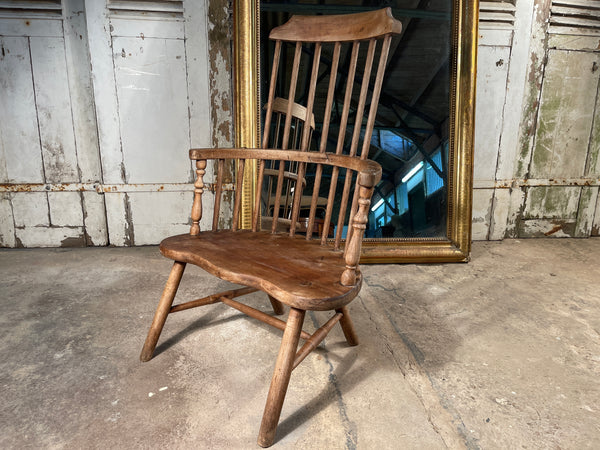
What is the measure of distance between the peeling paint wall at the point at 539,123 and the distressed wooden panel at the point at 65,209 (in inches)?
115

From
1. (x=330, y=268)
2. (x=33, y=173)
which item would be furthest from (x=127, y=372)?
(x=33, y=173)

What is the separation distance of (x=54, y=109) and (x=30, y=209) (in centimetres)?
73

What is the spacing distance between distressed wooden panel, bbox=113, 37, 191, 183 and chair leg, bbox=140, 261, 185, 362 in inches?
60.4

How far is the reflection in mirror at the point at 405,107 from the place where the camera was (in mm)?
2564

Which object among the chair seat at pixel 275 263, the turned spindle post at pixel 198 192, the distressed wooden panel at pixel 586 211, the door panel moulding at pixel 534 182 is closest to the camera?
the chair seat at pixel 275 263

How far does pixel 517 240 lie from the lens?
3221 millimetres

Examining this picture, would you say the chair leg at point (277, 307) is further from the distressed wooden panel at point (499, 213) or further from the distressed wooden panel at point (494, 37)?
the distressed wooden panel at point (494, 37)

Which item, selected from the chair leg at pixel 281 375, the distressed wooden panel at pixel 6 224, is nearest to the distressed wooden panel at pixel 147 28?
the distressed wooden panel at pixel 6 224

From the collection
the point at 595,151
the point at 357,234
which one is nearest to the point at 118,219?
the point at 357,234

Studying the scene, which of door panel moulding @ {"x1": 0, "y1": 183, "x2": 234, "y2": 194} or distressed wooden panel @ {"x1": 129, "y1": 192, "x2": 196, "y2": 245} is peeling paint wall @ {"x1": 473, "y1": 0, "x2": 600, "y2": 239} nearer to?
door panel moulding @ {"x1": 0, "y1": 183, "x2": 234, "y2": 194}

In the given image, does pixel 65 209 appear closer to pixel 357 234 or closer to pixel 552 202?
pixel 357 234

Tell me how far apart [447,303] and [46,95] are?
113 inches

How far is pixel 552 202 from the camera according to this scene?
10.5 ft

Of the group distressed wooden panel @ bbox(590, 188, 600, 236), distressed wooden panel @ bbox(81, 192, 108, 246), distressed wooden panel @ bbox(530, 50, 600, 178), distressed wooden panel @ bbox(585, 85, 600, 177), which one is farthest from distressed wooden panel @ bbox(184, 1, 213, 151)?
distressed wooden panel @ bbox(590, 188, 600, 236)
